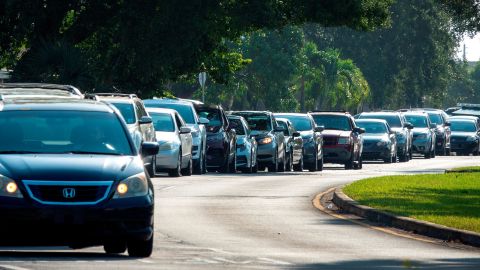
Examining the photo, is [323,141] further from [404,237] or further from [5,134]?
[5,134]

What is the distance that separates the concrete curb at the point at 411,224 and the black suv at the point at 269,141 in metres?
16.9

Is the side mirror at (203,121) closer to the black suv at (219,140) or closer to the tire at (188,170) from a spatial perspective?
the black suv at (219,140)

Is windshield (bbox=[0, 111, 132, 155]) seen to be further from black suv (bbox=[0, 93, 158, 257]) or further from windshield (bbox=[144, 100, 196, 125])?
windshield (bbox=[144, 100, 196, 125])

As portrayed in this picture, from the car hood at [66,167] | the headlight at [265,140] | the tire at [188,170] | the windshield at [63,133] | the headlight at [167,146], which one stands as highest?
the windshield at [63,133]

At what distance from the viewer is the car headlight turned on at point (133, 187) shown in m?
13.8

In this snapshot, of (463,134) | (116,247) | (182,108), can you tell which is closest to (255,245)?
(116,247)

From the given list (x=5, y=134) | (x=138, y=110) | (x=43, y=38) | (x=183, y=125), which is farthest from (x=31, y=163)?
(x=43, y=38)

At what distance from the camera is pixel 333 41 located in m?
115

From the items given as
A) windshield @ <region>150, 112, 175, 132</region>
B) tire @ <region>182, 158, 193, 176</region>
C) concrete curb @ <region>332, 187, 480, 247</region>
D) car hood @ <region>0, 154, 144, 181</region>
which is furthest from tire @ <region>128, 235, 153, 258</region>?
tire @ <region>182, 158, 193, 176</region>

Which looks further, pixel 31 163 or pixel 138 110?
pixel 138 110

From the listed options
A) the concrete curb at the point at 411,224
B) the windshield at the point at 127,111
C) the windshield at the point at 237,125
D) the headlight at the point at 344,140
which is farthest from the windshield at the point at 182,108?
the concrete curb at the point at 411,224

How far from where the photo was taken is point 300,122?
1809 inches

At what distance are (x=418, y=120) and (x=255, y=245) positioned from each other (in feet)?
155

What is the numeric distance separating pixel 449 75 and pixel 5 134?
100 metres
